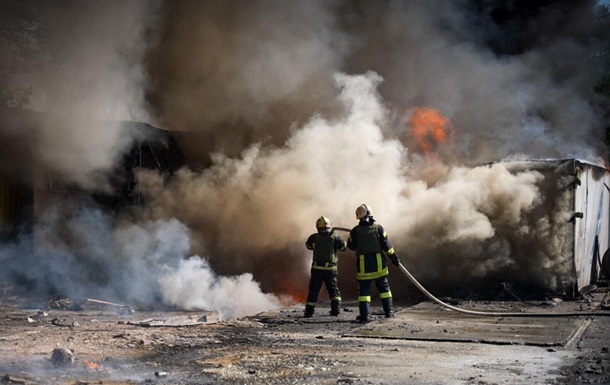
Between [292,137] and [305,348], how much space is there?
23.8 feet

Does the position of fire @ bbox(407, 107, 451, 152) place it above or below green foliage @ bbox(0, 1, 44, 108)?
below

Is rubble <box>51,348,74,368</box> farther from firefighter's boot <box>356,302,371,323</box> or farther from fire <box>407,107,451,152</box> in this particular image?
fire <box>407,107,451,152</box>

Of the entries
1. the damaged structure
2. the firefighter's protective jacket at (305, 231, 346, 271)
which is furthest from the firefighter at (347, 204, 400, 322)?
the damaged structure

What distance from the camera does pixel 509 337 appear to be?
7418 millimetres

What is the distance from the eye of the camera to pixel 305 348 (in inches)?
273

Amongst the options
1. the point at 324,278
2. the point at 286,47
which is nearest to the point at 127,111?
the point at 286,47

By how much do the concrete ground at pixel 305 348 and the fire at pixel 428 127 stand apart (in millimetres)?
4728

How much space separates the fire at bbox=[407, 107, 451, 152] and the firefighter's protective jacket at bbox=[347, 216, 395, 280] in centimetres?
490

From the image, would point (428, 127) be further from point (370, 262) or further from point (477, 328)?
point (477, 328)

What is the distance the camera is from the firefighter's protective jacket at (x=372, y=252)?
9.00 m

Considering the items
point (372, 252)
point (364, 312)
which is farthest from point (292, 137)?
point (364, 312)

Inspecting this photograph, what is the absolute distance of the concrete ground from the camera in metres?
5.46

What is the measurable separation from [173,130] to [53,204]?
320cm

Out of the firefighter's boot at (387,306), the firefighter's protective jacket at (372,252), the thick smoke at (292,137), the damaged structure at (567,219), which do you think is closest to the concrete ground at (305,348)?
the firefighter's boot at (387,306)
